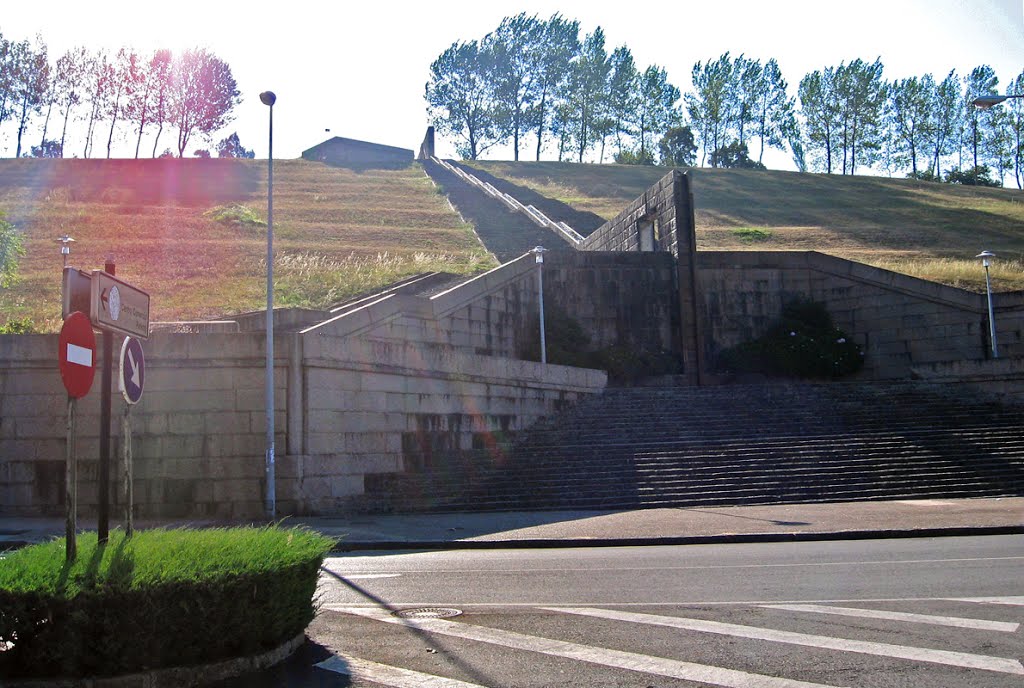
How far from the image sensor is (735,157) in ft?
314

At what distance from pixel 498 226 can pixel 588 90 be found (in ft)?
157

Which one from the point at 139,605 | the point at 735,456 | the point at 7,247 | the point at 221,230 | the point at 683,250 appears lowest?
the point at 139,605

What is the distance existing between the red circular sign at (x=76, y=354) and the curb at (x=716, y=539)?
8.08m

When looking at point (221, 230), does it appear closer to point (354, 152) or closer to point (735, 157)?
point (354, 152)

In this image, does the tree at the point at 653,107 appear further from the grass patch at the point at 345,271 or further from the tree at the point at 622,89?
the grass patch at the point at 345,271

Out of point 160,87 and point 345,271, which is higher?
point 160,87

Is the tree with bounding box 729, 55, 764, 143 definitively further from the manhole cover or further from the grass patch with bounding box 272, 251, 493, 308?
the manhole cover

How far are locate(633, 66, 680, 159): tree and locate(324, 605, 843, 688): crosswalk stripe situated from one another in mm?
92725

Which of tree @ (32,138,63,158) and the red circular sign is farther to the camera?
tree @ (32,138,63,158)

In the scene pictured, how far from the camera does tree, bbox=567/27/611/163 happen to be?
3716 inches

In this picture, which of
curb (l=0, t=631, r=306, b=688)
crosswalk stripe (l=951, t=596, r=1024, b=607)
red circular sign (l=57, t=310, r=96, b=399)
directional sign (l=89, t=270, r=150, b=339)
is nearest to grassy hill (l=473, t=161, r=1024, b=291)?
crosswalk stripe (l=951, t=596, r=1024, b=607)

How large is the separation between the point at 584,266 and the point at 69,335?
26046 mm

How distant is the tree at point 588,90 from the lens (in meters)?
94.4

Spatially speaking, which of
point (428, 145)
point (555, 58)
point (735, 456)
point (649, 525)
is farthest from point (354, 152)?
point (649, 525)
